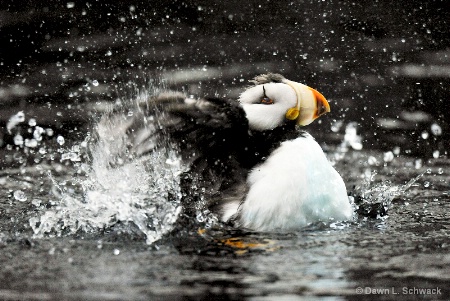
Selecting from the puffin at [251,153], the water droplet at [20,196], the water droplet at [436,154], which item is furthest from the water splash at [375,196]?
the water droplet at [20,196]

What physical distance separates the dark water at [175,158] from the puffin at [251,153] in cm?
12

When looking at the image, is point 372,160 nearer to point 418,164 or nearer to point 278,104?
point 418,164

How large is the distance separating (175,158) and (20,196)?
1.55 meters

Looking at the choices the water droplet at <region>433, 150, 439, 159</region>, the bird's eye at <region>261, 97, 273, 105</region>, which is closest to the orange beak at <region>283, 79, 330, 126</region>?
the bird's eye at <region>261, 97, 273, 105</region>

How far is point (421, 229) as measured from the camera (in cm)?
531

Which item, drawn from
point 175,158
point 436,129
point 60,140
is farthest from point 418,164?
A: point 60,140

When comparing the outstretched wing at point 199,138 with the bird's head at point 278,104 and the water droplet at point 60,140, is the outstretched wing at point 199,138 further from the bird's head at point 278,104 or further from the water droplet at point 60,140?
the water droplet at point 60,140

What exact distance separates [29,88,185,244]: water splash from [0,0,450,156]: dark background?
224 centimetres

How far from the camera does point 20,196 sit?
623 cm

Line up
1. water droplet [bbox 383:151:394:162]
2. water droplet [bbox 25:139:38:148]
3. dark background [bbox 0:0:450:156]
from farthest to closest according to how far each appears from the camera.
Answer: dark background [bbox 0:0:450:156] < water droplet [bbox 25:139:38:148] < water droplet [bbox 383:151:394:162]

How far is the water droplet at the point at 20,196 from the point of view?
614 centimetres

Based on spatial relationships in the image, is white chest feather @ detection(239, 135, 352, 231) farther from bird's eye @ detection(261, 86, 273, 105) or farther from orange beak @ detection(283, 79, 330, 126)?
bird's eye @ detection(261, 86, 273, 105)

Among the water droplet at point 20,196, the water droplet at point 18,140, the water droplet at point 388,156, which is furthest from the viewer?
the water droplet at point 18,140

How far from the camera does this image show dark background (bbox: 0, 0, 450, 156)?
8188mm
